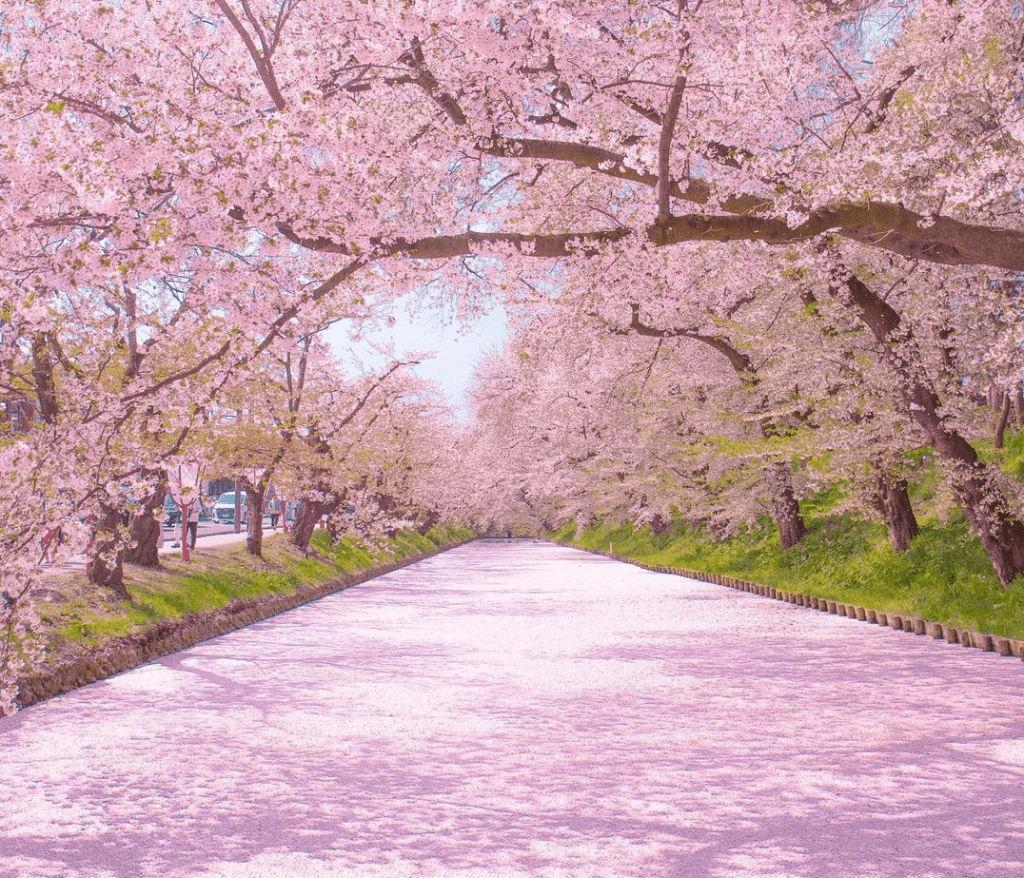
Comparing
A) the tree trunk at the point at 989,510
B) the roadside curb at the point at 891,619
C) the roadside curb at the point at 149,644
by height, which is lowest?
the roadside curb at the point at 149,644

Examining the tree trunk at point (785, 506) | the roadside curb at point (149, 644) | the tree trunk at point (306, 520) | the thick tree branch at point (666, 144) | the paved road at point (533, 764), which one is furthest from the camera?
the tree trunk at point (306, 520)

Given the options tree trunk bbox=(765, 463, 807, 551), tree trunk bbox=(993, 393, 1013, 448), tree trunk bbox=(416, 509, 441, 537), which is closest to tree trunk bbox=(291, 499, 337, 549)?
tree trunk bbox=(765, 463, 807, 551)

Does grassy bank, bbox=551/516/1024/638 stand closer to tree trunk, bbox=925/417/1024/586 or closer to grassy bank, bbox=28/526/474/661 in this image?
tree trunk, bbox=925/417/1024/586

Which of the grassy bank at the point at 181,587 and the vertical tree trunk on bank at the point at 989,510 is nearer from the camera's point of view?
the grassy bank at the point at 181,587

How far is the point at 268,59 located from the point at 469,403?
189 feet

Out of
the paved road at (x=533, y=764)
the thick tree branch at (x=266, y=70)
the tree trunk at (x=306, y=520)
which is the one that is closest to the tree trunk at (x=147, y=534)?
the paved road at (x=533, y=764)

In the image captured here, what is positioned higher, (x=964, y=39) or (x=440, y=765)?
(x=964, y=39)

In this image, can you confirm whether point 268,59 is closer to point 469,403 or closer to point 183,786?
point 183,786

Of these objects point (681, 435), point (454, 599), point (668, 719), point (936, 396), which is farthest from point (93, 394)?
point (681, 435)

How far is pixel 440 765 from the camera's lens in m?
6.68

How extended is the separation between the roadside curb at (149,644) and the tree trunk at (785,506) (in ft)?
37.6

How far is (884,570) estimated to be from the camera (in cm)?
1653

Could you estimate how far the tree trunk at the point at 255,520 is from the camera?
2347 cm

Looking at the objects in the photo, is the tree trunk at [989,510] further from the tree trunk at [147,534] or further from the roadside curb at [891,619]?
the tree trunk at [147,534]
